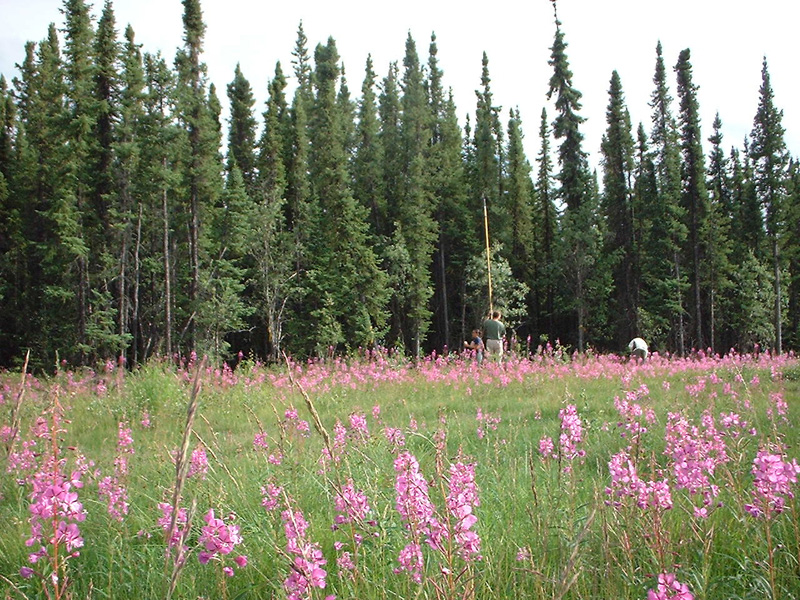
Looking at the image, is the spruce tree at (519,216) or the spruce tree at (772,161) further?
the spruce tree at (519,216)

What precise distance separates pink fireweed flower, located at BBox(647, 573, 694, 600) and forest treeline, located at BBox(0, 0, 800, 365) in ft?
82.0

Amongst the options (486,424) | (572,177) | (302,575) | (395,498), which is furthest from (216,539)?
(572,177)

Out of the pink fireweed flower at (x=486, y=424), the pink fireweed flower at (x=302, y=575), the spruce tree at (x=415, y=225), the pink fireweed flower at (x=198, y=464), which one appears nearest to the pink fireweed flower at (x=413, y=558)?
the pink fireweed flower at (x=302, y=575)

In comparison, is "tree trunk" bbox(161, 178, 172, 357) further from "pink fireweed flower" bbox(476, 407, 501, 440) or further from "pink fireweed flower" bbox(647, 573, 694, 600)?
"pink fireweed flower" bbox(647, 573, 694, 600)

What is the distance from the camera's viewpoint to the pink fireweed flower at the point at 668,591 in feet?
4.09

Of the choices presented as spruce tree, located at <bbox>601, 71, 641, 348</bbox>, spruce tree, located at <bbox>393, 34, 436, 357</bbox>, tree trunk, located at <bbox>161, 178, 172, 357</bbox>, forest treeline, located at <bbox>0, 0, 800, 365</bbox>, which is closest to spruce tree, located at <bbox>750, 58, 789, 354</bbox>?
forest treeline, located at <bbox>0, 0, 800, 365</bbox>

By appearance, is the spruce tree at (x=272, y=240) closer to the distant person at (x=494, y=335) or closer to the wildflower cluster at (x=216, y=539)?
the distant person at (x=494, y=335)

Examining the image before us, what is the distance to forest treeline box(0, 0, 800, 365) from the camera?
27.9 meters

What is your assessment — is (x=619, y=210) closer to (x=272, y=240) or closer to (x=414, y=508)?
(x=272, y=240)

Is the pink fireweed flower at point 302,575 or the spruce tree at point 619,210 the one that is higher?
the spruce tree at point 619,210

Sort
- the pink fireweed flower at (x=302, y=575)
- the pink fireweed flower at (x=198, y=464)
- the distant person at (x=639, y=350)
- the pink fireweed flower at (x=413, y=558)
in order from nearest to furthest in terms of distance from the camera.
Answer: the pink fireweed flower at (x=302, y=575) → the pink fireweed flower at (x=413, y=558) → the pink fireweed flower at (x=198, y=464) → the distant person at (x=639, y=350)

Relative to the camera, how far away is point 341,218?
3603 cm

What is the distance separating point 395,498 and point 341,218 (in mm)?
33412

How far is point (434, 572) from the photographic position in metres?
2.33
